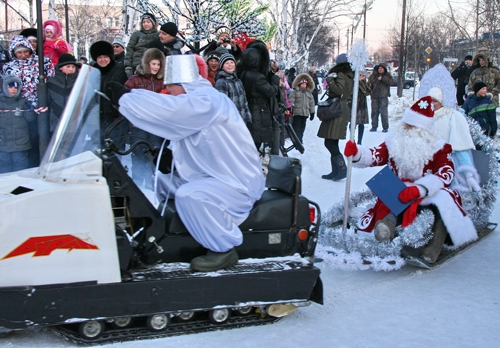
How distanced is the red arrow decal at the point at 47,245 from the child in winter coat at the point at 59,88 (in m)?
3.66

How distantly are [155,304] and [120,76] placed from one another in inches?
169

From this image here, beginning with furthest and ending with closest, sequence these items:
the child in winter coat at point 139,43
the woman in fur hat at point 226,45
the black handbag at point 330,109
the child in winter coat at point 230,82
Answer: the woman in fur hat at point 226,45 → the black handbag at point 330,109 → the child in winter coat at point 139,43 → the child in winter coat at point 230,82

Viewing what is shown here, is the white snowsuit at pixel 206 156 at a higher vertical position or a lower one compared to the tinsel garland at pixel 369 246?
higher

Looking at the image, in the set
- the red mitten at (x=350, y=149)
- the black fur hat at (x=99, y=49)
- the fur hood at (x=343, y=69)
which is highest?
the black fur hat at (x=99, y=49)

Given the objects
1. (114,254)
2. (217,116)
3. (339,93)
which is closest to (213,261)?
(114,254)

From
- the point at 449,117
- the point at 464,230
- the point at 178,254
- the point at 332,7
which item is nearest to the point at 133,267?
the point at 178,254

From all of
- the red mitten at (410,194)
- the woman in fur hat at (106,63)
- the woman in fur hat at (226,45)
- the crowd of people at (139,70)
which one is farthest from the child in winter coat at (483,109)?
the woman in fur hat at (106,63)

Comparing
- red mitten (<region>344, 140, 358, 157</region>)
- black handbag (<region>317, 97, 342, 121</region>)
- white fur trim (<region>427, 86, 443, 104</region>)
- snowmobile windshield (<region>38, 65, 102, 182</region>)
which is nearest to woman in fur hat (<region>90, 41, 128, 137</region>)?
red mitten (<region>344, 140, 358, 157</region>)

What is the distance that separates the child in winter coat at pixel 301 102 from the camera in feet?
35.6

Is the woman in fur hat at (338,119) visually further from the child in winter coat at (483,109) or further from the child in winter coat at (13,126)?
the child in winter coat at (13,126)

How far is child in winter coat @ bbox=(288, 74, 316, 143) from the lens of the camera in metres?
10.9

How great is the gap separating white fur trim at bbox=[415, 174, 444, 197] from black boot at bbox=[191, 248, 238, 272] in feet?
6.70

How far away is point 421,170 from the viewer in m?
5.14

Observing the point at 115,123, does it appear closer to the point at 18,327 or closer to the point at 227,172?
the point at 227,172
